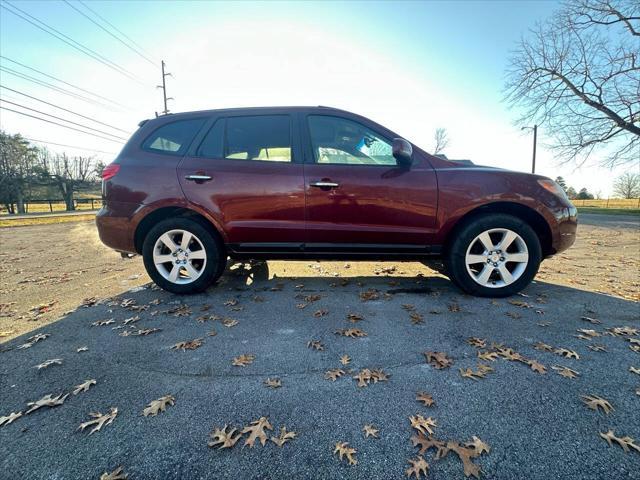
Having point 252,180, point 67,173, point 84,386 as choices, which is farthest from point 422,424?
point 67,173

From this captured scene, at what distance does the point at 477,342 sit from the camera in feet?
7.55

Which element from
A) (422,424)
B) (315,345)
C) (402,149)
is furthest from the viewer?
(402,149)

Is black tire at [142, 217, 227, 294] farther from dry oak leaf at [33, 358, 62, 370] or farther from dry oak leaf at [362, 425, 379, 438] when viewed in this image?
dry oak leaf at [362, 425, 379, 438]

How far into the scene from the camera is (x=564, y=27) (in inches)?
650

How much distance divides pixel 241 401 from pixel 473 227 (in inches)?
107

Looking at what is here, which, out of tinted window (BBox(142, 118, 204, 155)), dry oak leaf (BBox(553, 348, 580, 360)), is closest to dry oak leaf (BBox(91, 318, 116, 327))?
tinted window (BBox(142, 118, 204, 155))

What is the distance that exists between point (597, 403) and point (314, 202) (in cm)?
255

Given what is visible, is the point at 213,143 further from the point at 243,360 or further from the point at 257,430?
the point at 257,430

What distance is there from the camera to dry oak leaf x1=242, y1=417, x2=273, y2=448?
142 cm

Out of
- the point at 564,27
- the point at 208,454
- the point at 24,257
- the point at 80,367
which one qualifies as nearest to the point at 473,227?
the point at 208,454

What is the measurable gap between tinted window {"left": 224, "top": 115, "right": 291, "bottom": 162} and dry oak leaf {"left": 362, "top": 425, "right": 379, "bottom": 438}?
2.63 m

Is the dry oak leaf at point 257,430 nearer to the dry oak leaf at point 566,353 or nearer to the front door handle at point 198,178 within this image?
the dry oak leaf at point 566,353

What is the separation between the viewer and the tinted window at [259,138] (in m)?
3.33

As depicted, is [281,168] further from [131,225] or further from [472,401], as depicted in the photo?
[472,401]
